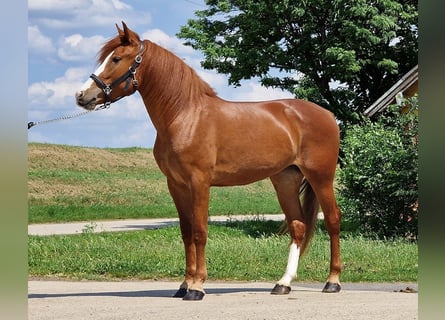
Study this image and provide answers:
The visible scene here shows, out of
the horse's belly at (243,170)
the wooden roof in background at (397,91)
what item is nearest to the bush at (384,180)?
the wooden roof in background at (397,91)

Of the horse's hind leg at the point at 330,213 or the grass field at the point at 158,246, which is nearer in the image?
the horse's hind leg at the point at 330,213

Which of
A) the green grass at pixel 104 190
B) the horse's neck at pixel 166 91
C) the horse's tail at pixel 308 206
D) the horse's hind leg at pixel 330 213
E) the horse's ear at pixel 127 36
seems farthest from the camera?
the green grass at pixel 104 190

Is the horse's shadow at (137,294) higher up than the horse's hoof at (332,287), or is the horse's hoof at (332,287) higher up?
the horse's hoof at (332,287)

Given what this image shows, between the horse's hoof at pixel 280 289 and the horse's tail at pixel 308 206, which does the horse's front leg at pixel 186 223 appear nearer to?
the horse's hoof at pixel 280 289

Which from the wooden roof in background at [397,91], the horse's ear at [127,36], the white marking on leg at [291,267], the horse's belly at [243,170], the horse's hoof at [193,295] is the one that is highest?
the wooden roof in background at [397,91]

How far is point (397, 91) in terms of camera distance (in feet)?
57.5

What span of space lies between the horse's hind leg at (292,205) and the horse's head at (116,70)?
210 centimetres

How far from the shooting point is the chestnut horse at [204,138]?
6.53 m

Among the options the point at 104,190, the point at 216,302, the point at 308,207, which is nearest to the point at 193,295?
the point at 216,302

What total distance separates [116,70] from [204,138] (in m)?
1.10

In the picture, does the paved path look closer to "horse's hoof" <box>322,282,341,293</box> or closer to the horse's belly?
"horse's hoof" <box>322,282,341,293</box>

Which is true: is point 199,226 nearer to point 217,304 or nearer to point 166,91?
point 217,304

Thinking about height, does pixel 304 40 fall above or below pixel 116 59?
above
